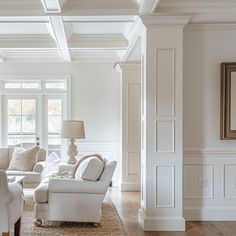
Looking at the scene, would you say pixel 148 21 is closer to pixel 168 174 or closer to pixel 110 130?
pixel 168 174

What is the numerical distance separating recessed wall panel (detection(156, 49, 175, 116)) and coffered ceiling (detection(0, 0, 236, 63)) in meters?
0.51

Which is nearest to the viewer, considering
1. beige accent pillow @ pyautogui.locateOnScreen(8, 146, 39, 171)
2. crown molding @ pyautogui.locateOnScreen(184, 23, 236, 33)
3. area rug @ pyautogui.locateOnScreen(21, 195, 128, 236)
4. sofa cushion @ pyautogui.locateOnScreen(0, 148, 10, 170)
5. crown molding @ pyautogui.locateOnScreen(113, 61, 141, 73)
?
area rug @ pyautogui.locateOnScreen(21, 195, 128, 236)

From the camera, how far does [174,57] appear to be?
14.8ft

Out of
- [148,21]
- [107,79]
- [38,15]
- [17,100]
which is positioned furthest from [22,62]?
[148,21]

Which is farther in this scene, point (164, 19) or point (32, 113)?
point (32, 113)

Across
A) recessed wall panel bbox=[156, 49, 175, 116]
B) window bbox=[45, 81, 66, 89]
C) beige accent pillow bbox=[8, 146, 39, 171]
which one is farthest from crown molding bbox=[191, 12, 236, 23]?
window bbox=[45, 81, 66, 89]

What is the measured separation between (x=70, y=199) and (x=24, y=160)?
2.38 meters

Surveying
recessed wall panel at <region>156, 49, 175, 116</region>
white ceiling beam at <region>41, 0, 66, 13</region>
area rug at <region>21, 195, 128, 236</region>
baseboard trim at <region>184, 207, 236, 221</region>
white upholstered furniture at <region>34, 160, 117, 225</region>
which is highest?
white ceiling beam at <region>41, 0, 66, 13</region>

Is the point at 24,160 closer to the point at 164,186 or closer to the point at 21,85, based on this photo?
the point at 21,85

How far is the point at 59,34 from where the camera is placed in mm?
5551

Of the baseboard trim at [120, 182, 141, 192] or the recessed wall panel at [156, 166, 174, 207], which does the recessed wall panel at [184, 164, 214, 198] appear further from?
the baseboard trim at [120, 182, 141, 192]

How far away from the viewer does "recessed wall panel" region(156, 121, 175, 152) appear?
4.52 m

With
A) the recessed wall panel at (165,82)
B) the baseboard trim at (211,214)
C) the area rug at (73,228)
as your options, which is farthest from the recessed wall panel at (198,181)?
the area rug at (73,228)

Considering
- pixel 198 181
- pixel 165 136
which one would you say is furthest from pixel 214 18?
pixel 198 181
